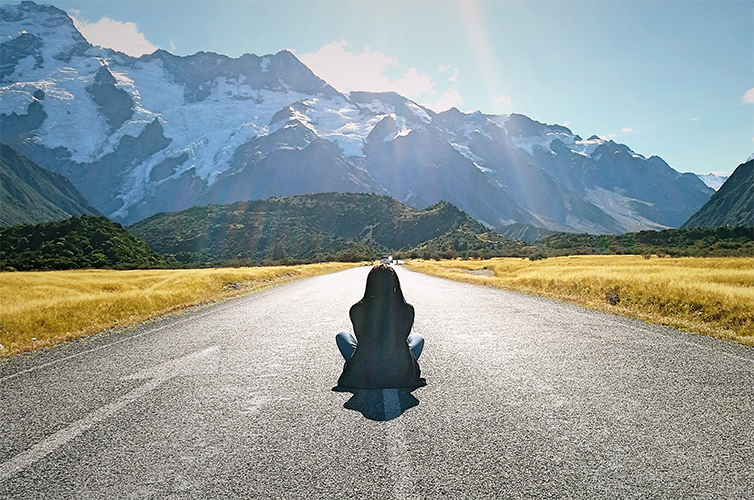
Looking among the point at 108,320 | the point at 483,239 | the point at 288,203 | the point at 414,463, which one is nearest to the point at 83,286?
the point at 108,320

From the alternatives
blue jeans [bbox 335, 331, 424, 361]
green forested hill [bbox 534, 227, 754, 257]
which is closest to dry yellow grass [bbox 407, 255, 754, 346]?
blue jeans [bbox 335, 331, 424, 361]

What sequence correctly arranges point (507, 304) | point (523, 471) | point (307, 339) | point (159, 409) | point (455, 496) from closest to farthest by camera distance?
point (455, 496)
point (523, 471)
point (159, 409)
point (307, 339)
point (507, 304)

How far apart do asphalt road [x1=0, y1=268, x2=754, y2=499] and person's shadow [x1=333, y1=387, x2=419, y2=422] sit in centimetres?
3

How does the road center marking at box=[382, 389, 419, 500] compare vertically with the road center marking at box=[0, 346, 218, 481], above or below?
below

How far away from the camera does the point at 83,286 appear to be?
26031 millimetres

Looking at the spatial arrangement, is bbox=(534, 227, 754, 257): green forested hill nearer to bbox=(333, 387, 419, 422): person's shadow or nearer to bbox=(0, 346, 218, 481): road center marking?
bbox=(333, 387, 419, 422): person's shadow

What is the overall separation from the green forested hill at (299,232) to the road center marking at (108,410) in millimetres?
116941

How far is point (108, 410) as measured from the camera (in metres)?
5.48

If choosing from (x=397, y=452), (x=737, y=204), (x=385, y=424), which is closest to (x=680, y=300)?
(x=385, y=424)

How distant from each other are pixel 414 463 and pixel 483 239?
543 feet

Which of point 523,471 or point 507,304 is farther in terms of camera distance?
point 507,304

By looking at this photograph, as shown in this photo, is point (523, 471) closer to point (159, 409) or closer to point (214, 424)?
point (214, 424)

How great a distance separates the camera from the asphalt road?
11.9 feet

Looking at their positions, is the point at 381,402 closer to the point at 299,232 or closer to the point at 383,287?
the point at 383,287
